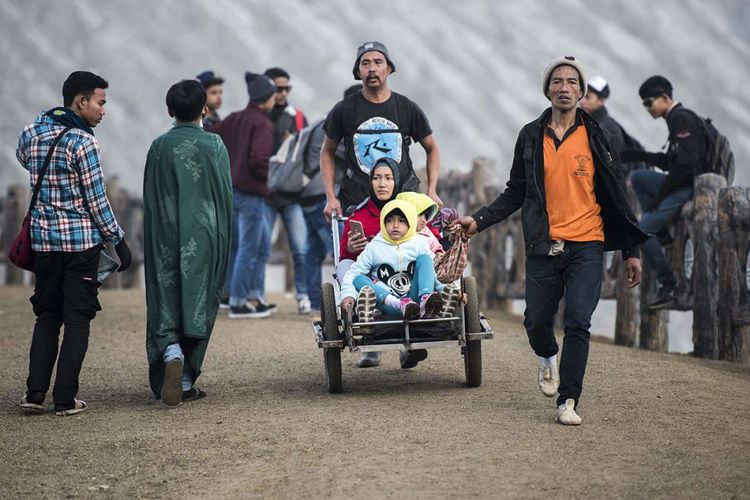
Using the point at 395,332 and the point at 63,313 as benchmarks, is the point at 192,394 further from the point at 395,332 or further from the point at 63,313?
the point at 395,332

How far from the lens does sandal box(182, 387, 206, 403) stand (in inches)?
328

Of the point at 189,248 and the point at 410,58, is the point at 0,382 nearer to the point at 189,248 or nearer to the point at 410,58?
the point at 189,248

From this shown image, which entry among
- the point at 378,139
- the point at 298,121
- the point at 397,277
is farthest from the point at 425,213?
the point at 298,121

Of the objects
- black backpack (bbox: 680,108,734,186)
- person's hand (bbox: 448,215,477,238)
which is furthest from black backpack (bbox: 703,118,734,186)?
person's hand (bbox: 448,215,477,238)

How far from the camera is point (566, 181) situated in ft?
23.9

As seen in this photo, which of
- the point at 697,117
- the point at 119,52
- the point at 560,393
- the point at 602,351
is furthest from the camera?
the point at 119,52

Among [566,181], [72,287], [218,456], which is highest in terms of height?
[566,181]

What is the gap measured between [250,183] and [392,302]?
236 inches

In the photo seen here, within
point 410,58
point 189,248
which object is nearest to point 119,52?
point 410,58

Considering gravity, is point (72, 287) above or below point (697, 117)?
below

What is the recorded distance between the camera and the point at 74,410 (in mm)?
7914

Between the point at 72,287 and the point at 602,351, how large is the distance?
479 cm

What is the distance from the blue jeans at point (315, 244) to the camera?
14.1 meters

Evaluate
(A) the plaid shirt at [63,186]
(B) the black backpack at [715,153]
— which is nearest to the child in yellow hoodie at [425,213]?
(A) the plaid shirt at [63,186]
